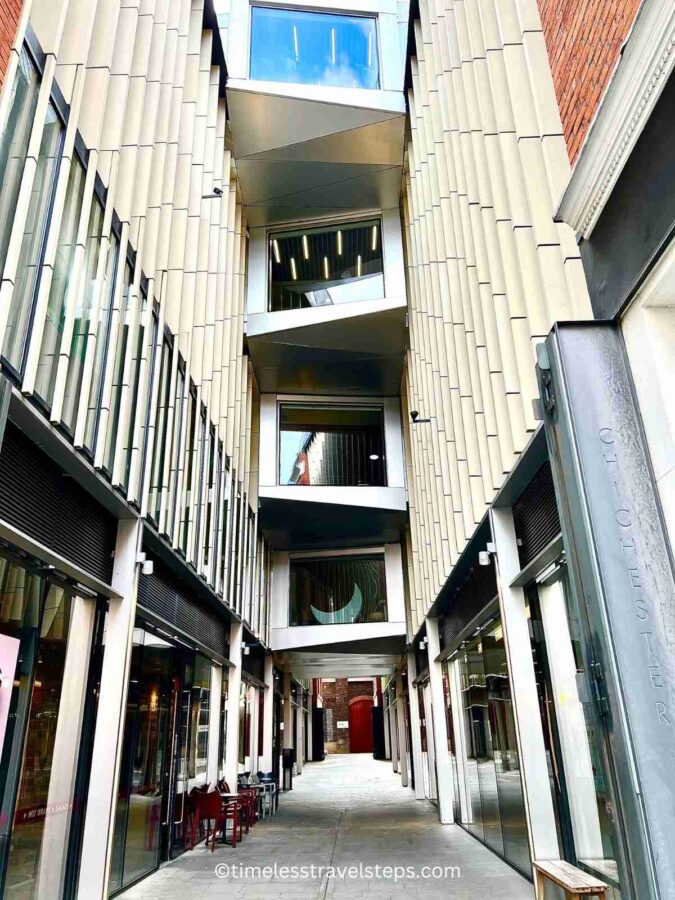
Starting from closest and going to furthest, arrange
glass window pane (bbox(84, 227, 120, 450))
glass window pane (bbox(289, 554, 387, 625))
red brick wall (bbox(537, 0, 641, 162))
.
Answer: red brick wall (bbox(537, 0, 641, 162)), glass window pane (bbox(84, 227, 120, 450)), glass window pane (bbox(289, 554, 387, 625))

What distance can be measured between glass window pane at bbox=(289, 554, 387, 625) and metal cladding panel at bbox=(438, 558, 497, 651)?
22.2 ft

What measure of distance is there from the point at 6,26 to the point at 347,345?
13.6 metres

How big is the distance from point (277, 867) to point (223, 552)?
6.11m

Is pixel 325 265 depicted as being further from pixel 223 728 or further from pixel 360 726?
pixel 360 726

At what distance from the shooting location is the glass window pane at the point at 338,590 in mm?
21469

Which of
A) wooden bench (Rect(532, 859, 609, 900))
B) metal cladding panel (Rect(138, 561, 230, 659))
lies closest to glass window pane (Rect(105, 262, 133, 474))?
metal cladding panel (Rect(138, 561, 230, 659))

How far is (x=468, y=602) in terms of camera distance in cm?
1132

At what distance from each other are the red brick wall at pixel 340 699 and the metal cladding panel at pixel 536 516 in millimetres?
50643

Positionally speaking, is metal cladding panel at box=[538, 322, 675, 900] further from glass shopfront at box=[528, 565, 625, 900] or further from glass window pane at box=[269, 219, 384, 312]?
glass window pane at box=[269, 219, 384, 312]

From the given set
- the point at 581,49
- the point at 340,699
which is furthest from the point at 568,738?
the point at 340,699

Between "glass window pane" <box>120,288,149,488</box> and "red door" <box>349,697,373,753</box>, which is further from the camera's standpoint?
"red door" <box>349,697,373,753</box>

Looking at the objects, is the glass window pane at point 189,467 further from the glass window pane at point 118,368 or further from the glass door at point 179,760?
the glass window pane at point 118,368

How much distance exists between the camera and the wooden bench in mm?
4875

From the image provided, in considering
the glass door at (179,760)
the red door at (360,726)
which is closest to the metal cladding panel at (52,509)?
the glass door at (179,760)
